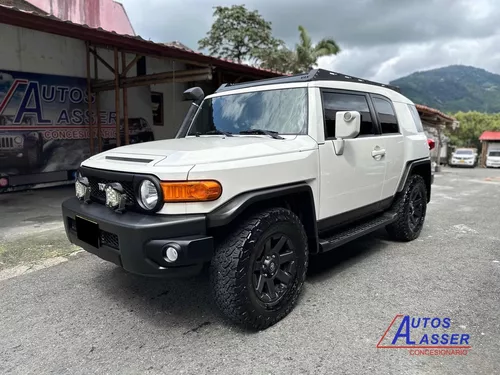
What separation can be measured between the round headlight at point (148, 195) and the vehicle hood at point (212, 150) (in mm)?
142

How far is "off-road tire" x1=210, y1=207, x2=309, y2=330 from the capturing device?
250 cm

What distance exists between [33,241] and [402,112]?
4950mm

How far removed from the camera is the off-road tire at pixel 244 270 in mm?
2496

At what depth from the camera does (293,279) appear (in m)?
2.93

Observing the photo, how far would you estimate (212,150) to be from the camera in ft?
8.64

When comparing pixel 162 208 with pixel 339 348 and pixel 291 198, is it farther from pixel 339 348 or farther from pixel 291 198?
pixel 339 348

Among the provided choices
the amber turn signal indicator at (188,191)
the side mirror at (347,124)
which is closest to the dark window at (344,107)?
the side mirror at (347,124)

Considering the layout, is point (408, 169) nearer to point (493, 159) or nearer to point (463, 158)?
point (463, 158)

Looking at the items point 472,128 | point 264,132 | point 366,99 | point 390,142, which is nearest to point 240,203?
point 264,132

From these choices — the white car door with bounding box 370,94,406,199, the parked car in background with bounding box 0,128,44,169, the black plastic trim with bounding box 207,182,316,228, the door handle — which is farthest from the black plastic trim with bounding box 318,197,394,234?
the parked car in background with bounding box 0,128,44,169

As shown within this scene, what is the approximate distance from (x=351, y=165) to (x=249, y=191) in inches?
53.9

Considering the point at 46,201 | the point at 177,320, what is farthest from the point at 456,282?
the point at 46,201

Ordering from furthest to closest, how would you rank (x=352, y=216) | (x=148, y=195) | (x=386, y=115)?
(x=386, y=115)
(x=352, y=216)
(x=148, y=195)

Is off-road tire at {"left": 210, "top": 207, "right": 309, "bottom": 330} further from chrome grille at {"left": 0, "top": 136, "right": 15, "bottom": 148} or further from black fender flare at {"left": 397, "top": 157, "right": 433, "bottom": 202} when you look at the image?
chrome grille at {"left": 0, "top": 136, "right": 15, "bottom": 148}
